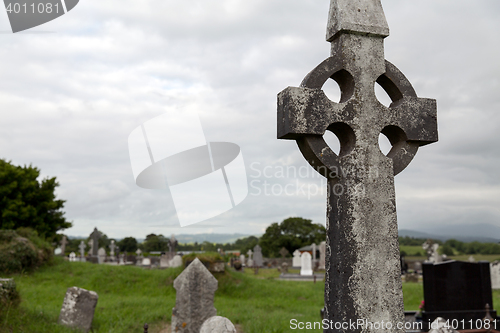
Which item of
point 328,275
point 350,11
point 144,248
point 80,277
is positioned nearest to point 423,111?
point 350,11

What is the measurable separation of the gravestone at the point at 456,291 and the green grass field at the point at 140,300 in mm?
2648

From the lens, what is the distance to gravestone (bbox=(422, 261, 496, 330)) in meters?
8.21

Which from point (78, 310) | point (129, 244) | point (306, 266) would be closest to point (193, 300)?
point (78, 310)

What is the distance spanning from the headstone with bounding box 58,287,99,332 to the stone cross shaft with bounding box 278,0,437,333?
6.76m

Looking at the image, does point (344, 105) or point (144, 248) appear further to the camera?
point (144, 248)

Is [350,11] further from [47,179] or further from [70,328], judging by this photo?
[47,179]

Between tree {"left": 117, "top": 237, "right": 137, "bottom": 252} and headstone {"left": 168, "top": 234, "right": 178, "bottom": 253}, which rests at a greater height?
headstone {"left": 168, "top": 234, "right": 178, "bottom": 253}

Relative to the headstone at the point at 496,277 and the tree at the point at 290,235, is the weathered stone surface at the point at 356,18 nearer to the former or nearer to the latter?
the headstone at the point at 496,277

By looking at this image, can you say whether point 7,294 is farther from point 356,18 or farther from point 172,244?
point 172,244

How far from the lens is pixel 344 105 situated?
264 cm

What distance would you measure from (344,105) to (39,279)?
15.5 m

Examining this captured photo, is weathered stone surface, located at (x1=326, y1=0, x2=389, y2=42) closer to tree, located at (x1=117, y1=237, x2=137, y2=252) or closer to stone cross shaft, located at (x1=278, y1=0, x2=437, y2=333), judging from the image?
stone cross shaft, located at (x1=278, y1=0, x2=437, y2=333)

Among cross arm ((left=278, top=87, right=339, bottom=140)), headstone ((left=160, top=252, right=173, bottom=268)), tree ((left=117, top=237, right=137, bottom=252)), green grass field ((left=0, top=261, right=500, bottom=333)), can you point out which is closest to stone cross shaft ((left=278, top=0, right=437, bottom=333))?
cross arm ((left=278, top=87, right=339, bottom=140))

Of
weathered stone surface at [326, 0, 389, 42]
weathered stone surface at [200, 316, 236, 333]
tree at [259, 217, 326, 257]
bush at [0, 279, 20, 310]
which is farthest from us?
tree at [259, 217, 326, 257]
